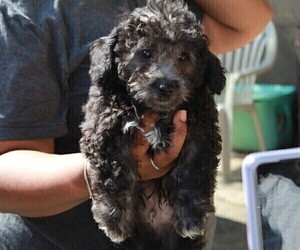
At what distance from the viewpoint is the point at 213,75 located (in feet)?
4.75

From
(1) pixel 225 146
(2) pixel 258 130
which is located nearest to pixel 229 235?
(1) pixel 225 146

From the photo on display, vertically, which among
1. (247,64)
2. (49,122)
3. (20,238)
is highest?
(49,122)

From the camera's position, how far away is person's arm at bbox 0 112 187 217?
1433 mm

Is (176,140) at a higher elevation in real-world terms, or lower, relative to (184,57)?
lower

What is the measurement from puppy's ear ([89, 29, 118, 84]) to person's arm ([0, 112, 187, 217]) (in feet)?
0.42

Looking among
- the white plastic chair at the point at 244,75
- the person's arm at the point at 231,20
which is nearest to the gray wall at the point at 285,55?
the white plastic chair at the point at 244,75

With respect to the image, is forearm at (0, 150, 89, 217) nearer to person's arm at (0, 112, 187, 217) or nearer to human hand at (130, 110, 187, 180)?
person's arm at (0, 112, 187, 217)

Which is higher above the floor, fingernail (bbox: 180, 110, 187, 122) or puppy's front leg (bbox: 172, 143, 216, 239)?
fingernail (bbox: 180, 110, 187, 122)

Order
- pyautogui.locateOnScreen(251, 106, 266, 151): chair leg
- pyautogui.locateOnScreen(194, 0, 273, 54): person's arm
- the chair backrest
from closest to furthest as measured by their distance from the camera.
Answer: pyautogui.locateOnScreen(194, 0, 273, 54): person's arm → pyautogui.locateOnScreen(251, 106, 266, 151): chair leg → the chair backrest

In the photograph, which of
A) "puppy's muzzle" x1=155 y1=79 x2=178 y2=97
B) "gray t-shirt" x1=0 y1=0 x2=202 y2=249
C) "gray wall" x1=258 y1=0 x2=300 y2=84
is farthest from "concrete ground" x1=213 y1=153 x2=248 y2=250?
"puppy's muzzle" x1=155 y1=79 x2=178 y2=97

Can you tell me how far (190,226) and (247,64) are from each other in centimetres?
270

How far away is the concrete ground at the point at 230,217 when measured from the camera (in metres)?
2.90

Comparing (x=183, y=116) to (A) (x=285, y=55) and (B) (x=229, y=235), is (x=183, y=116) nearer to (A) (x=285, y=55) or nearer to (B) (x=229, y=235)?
(B) (x=229, y=235)

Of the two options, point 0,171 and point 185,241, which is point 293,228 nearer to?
point 185,241
